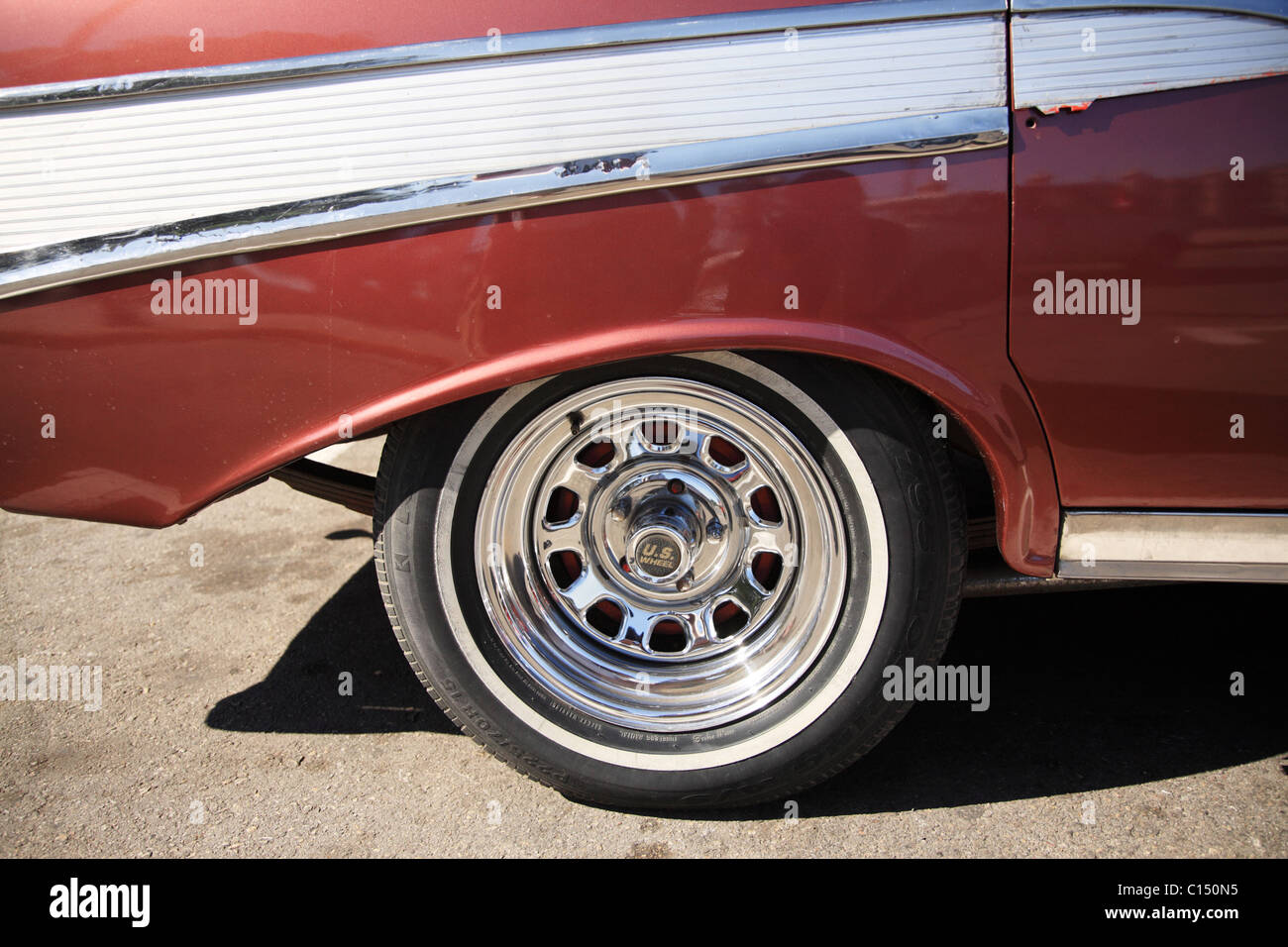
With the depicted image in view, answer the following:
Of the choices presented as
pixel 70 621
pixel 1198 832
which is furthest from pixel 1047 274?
pixel 70 621

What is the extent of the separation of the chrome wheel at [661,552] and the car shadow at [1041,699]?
0.34 m

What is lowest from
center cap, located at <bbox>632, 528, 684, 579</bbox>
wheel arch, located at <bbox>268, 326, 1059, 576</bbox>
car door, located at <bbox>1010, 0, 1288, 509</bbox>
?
center cap, located at <bbox>632, 528, 684, 579</bbox>

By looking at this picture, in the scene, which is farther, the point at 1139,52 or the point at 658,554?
the point at 658,554

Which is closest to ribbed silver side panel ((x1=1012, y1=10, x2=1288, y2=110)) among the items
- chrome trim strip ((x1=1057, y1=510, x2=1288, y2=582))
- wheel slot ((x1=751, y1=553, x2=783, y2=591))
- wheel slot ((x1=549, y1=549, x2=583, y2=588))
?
chrome trim strip ((x1=1057, y1=510, x2=1288, y2=582))

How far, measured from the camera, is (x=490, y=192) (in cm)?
172

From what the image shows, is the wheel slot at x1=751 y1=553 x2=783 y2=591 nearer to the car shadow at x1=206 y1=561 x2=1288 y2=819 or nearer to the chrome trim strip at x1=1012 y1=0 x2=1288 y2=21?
the car shadow at x1=206 y1=561 x2=1288 y2=819

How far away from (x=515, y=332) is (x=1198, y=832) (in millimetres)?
1716

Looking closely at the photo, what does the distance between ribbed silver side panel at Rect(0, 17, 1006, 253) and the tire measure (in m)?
0.46

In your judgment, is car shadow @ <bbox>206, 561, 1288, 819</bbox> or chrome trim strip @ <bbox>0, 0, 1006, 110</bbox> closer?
chrome trim strip @ <bbox>0, 0, 1006, 110</bbox>

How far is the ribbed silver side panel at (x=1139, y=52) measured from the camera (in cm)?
170

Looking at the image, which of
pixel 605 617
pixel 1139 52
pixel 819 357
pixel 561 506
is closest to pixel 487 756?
pixel 605 617

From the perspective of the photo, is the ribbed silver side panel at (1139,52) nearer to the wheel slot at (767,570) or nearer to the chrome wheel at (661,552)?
the chrome wheel at (661,552)

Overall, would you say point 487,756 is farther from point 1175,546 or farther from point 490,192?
point 1175,546

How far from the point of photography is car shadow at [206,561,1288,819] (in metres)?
2.20
